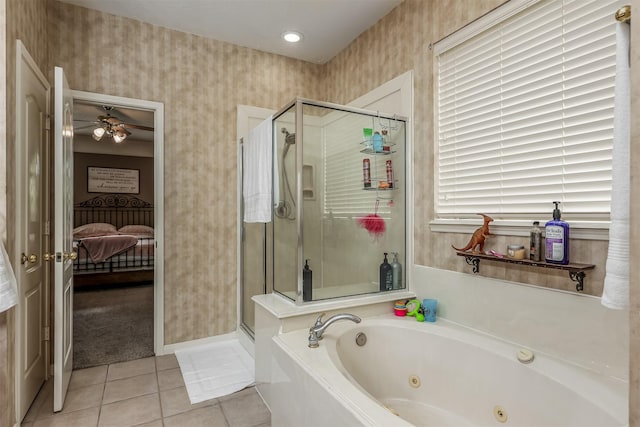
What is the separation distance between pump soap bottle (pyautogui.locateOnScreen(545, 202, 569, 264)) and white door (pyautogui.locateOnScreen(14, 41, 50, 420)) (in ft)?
8.68

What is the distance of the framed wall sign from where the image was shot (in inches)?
250

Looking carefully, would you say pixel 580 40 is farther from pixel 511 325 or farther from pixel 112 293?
pixel 112 293

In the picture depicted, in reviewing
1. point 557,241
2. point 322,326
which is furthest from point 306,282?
point 557,241

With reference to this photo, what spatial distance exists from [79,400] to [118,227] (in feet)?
16.4

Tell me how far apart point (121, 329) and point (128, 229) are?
3.23m

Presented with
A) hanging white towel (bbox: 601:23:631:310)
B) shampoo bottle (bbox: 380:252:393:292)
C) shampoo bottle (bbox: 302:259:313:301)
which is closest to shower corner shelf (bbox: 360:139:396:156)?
shampoo bottle (bbox: 380:252:393:292)

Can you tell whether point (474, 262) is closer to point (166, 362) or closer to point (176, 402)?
point (176, 402)

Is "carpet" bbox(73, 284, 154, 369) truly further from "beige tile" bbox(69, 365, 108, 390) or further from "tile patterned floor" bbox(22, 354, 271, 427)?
"tile patterned floor" bbox(22, 354, 271, 427)

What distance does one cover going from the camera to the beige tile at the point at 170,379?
2391 mm

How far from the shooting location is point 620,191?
2.70ft

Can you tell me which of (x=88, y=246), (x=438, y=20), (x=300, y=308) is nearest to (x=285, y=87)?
(x=438, y=20)

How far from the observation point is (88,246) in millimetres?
4992

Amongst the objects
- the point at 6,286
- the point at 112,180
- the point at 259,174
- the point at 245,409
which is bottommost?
the point at 245,409

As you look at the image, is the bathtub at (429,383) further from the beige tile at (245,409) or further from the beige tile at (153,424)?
the beige tile at (153,424)
